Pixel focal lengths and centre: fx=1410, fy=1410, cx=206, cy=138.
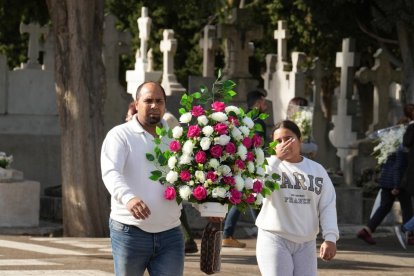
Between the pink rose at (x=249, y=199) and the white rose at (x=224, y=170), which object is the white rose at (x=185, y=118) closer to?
the white rose at (x=224, y=170)

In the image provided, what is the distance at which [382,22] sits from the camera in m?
30.6

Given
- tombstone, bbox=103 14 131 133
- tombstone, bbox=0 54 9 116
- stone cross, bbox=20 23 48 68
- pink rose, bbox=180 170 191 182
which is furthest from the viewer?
stone cross, bbox=20 23 48 68

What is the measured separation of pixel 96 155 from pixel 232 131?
31.0 ft

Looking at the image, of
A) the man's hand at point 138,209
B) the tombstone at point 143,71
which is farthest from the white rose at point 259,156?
the tombstone at point 143,71

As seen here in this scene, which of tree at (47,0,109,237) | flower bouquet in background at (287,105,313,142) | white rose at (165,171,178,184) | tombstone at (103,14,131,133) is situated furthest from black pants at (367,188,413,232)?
white rose at (165,171,178,184)

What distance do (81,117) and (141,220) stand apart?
9.76 metres

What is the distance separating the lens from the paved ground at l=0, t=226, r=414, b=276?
13.3m

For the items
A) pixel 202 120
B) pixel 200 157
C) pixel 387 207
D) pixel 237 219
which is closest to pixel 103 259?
pixel 237 219

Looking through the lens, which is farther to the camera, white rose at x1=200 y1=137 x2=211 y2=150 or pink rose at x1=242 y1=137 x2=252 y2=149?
pink rose at x1=242 y1=137 x2=252 y2=149

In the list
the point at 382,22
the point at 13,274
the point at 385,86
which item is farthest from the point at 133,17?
the point at 13,274

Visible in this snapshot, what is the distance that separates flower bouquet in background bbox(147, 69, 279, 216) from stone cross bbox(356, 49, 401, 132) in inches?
730

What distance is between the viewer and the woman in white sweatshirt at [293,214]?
8562 millimetres

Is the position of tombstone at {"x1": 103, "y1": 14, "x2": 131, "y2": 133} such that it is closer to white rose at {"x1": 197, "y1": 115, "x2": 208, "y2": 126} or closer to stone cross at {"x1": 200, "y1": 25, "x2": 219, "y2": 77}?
stone cross at {"x1": 200, "y1": 25, "x2": 219, "y2": 77}

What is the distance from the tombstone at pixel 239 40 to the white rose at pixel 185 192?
65.6ft
